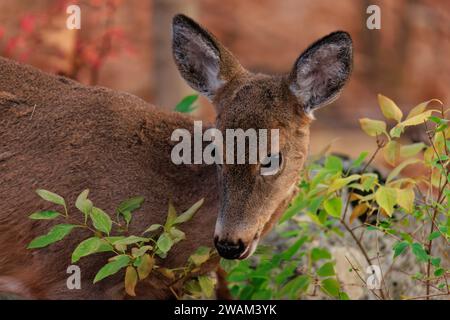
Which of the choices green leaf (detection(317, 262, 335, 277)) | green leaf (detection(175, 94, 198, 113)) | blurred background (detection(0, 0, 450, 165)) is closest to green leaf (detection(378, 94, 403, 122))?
green leaf (detection(317, 262, 335, 277))

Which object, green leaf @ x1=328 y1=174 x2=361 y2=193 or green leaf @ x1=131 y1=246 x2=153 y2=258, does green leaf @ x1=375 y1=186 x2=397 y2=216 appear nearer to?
green leaf @ x1=328 y1=174 x2=361 y2=193

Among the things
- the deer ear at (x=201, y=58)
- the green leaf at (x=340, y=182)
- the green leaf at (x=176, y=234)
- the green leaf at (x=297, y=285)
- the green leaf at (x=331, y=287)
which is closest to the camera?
the green leaf at (x=176, y=234)

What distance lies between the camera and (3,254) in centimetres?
561

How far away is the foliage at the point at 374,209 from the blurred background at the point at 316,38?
634 centimetres

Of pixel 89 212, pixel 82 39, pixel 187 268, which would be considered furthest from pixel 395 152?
pixel 82 39

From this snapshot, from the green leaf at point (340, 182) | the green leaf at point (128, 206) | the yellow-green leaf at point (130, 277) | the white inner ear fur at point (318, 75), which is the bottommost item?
the yellow-green leaf at point (130, 277)

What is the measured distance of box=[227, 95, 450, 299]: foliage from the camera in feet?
17.1

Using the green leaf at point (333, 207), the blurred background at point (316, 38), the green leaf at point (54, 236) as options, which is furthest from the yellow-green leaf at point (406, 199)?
the blurred background at point (316, 38)

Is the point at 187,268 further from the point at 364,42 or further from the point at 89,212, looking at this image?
the point at 364,42

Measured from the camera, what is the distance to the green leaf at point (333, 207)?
564 cm

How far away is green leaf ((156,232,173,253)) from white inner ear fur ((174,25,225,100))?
1.07 m

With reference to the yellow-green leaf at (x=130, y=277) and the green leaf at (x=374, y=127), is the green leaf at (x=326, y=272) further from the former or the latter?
the yellow-green leaf at (x=130, y=277)

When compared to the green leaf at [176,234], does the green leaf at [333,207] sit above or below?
above

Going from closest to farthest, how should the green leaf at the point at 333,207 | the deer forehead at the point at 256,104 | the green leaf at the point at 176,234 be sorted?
1. the green leaf at the point at 176,234
2. the deer forehead at the point at 256,104
3. the green leaf at the point at 333,207
